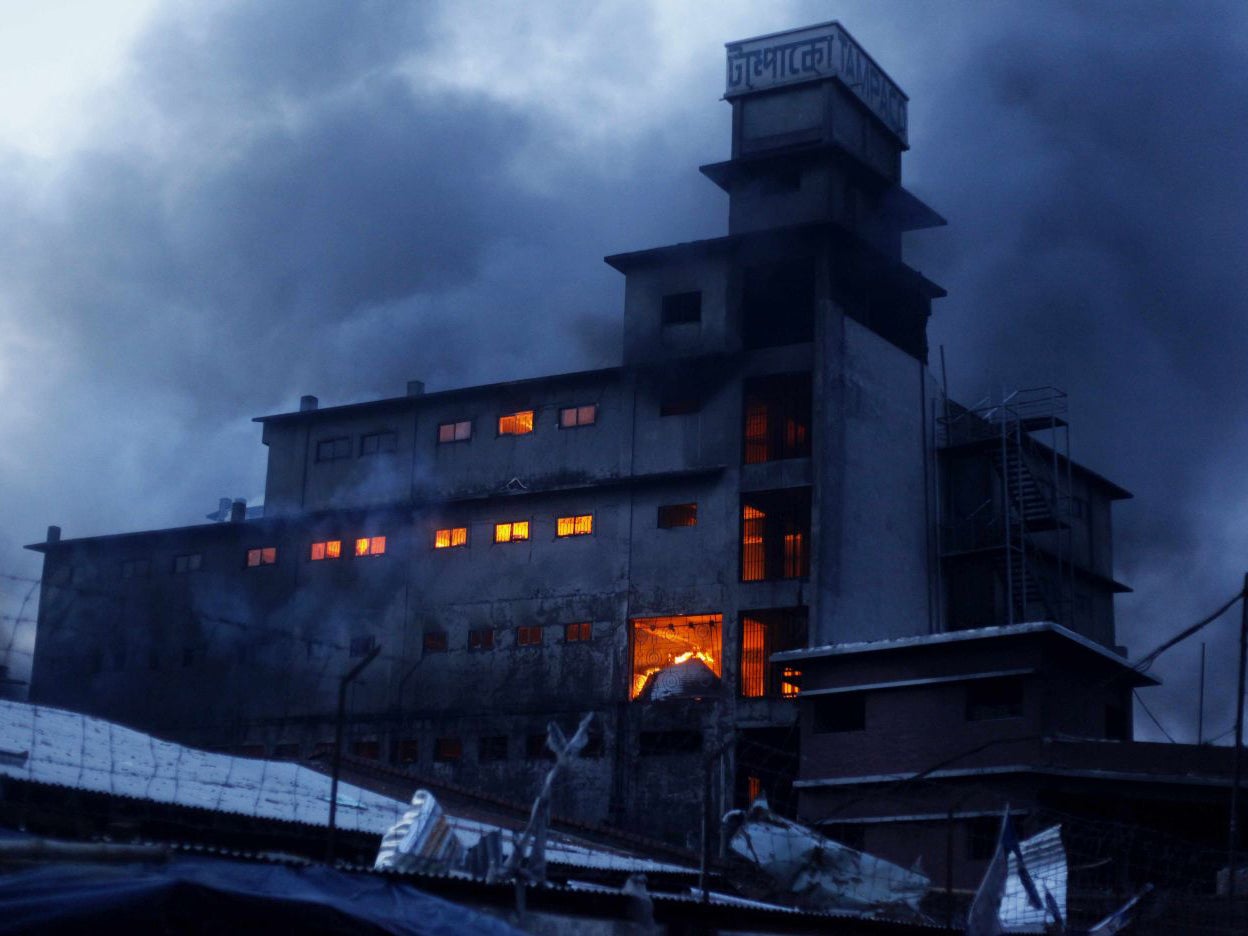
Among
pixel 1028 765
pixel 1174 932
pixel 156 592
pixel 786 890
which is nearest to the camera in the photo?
pixel 786 890

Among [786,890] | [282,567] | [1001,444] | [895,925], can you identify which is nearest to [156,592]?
[282,567]

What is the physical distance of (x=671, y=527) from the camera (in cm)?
Result: 4866

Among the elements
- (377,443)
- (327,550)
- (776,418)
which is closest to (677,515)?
(776,418)

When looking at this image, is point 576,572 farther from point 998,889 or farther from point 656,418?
point 998,889

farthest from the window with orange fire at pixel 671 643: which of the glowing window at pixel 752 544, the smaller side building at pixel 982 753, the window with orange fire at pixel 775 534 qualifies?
the smaller side building at pixel 982 753

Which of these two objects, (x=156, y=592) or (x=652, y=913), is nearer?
(x=652, y=913)

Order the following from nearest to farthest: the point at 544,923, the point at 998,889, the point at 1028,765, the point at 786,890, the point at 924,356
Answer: the point at 544,923 < the point at 998,889 < the point at 786,890 < the point at 1028,765 < the point at 924,356

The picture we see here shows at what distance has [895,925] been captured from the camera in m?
19.1

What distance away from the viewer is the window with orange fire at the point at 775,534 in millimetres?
47719

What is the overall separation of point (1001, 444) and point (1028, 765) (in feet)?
58.5

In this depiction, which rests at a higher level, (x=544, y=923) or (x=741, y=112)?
(x=741, y=112)

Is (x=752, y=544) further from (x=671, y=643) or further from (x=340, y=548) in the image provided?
(x=340, y=548)

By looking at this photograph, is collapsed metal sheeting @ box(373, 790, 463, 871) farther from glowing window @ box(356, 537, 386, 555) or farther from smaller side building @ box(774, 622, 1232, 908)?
glowing window @ box(356, 537, 386, 555)

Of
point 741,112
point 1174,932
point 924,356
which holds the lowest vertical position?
point 1174,932
